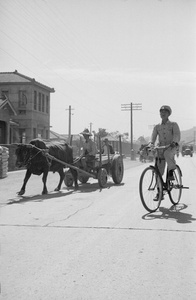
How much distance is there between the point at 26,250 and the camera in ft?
14.4

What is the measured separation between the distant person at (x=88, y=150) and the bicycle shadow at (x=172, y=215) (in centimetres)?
440

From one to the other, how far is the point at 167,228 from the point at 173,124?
259 centimetres

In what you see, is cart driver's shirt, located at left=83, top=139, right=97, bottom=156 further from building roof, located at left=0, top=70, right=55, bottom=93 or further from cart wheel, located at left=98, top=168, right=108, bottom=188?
building roof, located at left=0, top=70, right=55, bottom=93

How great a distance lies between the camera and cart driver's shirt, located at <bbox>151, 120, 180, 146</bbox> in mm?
7383

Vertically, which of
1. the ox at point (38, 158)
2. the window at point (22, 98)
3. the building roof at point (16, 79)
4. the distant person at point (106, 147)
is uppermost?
the building roof at point (16, 79)

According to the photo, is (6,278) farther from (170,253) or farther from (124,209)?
(124,209)

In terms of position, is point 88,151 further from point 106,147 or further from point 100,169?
point 106,147

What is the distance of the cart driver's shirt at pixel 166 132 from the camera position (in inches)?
291

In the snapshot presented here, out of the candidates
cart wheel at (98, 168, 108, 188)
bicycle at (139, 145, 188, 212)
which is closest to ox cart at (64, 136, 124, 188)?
cart wheel at (98, 168, 108, 188)

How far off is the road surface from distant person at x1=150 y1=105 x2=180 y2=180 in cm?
85

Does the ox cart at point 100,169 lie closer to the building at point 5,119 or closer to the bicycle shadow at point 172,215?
the bicycle shadow at point 172,215

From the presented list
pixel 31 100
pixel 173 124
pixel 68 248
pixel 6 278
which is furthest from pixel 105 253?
pixel 31 100

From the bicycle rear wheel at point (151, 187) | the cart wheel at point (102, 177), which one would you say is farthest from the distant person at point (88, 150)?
the bicycle rear wheel at point (151, 187)

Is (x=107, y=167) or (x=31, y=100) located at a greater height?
(x=31, y=100)
